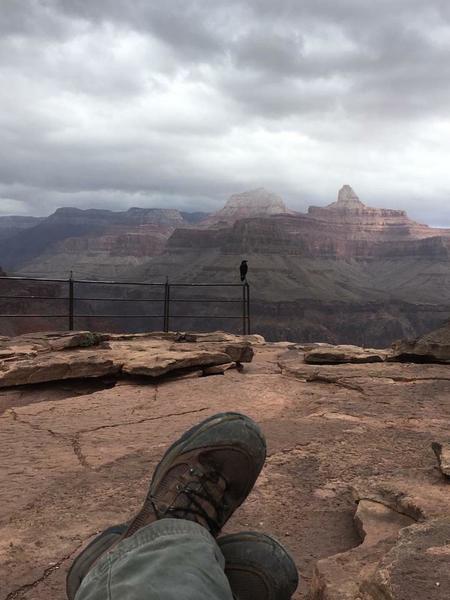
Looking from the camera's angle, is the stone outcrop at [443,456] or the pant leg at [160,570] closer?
the pant leg at [160,570]

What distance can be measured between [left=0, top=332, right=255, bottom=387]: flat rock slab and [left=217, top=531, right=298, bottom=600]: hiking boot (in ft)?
10.7

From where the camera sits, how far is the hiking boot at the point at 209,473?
4.33ft

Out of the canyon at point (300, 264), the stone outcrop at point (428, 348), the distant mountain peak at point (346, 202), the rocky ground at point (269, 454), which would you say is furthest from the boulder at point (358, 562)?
the distant mountain peak at point (346, 202)

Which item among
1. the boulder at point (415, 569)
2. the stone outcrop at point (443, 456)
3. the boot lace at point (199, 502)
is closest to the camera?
the boulder at point (415, 569)

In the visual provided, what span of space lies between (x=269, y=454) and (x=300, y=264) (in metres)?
90.9

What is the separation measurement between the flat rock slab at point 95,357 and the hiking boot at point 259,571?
3262 mm

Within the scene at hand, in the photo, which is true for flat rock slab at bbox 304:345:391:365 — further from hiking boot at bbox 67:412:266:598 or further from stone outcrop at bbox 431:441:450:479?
hiking boot at bbox 67:412:266:598

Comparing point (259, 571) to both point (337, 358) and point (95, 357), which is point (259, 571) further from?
point (337, 358)

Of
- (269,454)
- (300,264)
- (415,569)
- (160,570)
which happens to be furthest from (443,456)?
(300,264)

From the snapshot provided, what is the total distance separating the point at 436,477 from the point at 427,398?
1.76 m

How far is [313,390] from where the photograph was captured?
14.0 feet

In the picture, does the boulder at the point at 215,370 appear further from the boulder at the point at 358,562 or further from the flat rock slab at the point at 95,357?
the boulder at the point at 358,562

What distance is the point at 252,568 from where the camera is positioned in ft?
4.06

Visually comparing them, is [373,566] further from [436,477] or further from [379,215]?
[379,215]
